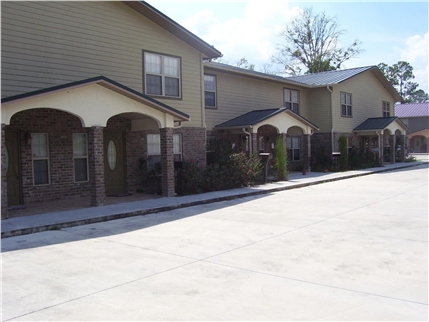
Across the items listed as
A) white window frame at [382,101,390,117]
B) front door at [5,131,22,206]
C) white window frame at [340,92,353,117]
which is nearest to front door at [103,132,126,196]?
front door at [5,131,22,206]

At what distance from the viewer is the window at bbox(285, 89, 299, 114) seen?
79.8ft

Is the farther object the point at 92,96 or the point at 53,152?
the point at 53,152

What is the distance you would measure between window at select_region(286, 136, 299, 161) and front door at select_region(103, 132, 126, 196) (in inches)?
477

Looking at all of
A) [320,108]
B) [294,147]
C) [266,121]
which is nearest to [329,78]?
[320,108]

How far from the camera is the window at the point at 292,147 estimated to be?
2466cm

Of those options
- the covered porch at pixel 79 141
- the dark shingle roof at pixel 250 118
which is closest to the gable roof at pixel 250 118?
the dark shingle roof at pixel 250 118

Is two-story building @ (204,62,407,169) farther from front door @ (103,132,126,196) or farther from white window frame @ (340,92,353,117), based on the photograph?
front door @ (103,132,126,196)

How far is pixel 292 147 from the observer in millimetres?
24922

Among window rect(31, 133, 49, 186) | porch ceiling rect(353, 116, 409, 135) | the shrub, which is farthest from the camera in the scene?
porch ceiling rect(353, 116, 409, 135)

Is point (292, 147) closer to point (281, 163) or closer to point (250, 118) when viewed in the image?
point (250, 118)

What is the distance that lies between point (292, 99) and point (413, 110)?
1432 inches

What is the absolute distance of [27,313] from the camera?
4750 millimetres

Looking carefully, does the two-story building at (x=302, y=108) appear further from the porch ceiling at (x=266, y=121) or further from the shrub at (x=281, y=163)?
the shrub at (x=281, y=163)

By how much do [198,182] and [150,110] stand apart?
3.06m
